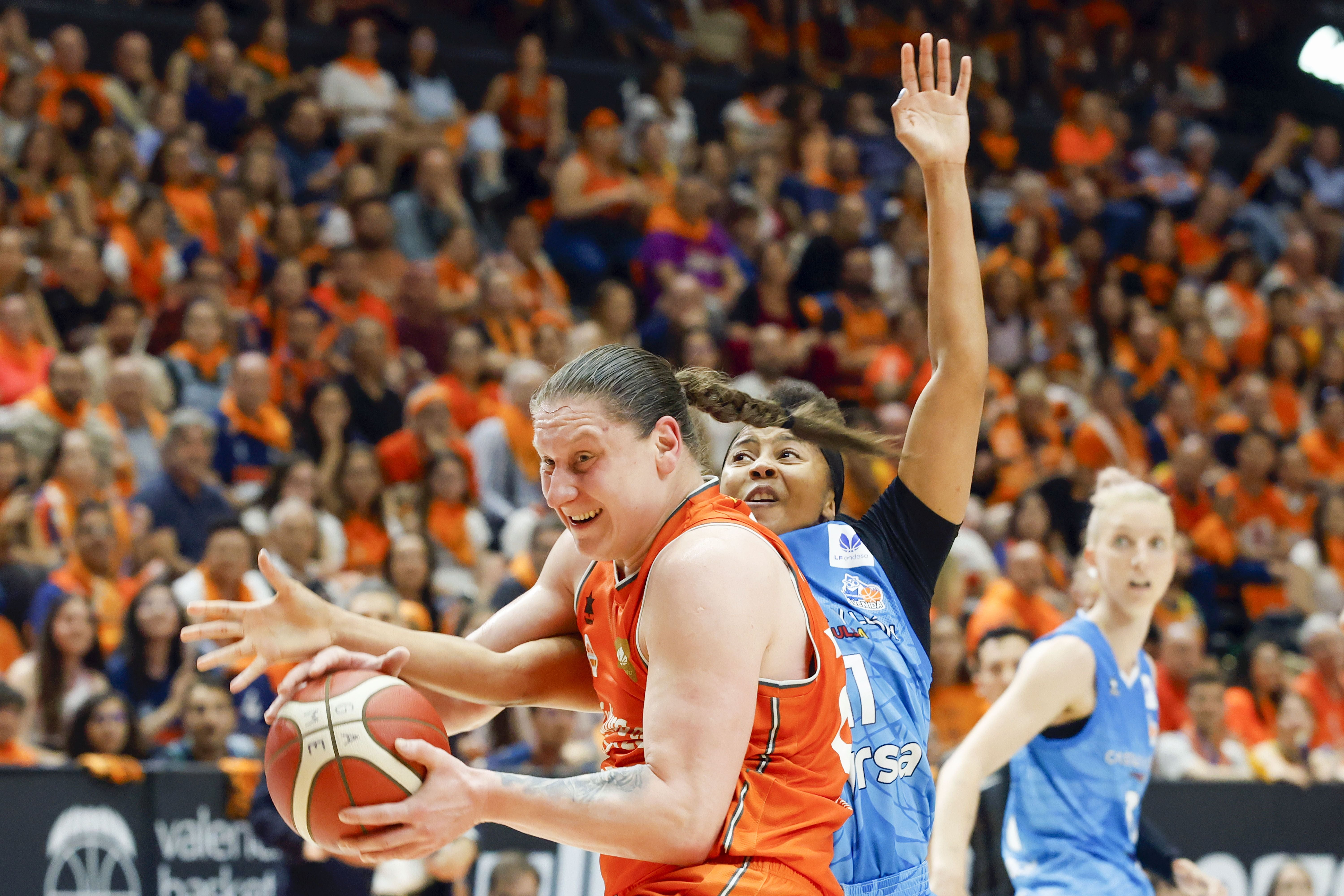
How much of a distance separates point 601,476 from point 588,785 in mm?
553

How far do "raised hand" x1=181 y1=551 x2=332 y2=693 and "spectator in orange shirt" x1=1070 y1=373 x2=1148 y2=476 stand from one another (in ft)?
26.9

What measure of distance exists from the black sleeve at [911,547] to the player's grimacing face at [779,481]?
153 millimetres

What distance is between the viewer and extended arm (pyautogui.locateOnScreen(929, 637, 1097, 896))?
3.94 m

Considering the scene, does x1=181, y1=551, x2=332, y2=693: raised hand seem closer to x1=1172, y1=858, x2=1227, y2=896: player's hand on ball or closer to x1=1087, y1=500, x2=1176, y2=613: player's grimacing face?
x1=1087, y1=500, x2=1176, y2=613: player's grimacing face

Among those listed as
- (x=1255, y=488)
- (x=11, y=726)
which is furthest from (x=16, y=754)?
(x=1255, y=488)

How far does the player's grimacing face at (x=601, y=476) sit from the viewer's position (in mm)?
2627

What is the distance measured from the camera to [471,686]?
311 cm

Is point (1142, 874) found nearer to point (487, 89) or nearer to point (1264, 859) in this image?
point (1264, 859)

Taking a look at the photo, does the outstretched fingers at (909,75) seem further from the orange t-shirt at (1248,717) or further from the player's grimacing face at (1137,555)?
the orange t-shirt at (1248,717)

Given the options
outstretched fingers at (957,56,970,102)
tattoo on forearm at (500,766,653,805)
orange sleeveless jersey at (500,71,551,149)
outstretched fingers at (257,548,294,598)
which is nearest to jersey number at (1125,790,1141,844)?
outstretched fingers at (957,56,970,102)

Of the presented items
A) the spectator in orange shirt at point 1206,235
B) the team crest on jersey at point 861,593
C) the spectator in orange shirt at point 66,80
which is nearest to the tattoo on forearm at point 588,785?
the team crest on jersey at point 861,593

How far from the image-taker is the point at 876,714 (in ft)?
10.8

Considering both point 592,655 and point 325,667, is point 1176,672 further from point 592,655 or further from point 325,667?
point 325,667

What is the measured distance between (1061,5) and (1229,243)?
3.95m
